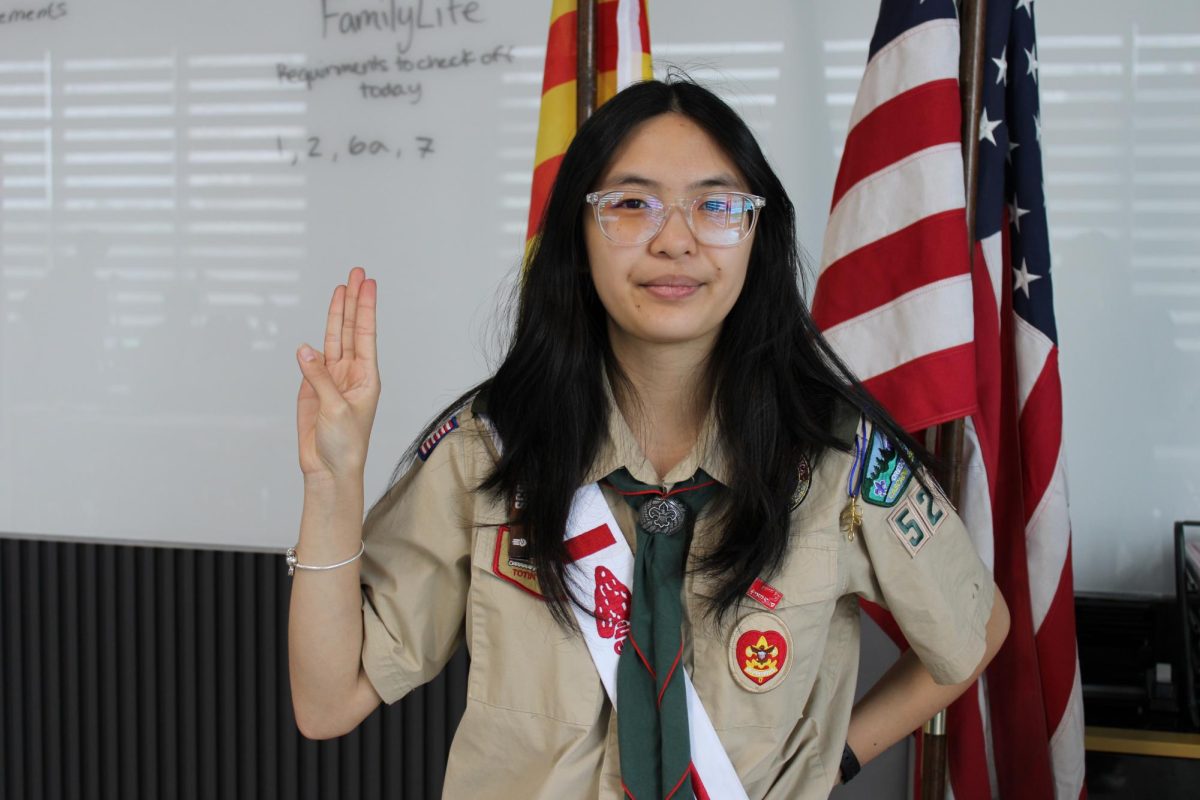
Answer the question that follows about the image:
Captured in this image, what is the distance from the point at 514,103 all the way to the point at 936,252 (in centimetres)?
106

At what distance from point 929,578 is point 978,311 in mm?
808

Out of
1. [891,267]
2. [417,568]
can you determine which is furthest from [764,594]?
[891,267]

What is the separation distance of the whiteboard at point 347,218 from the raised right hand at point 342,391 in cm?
112

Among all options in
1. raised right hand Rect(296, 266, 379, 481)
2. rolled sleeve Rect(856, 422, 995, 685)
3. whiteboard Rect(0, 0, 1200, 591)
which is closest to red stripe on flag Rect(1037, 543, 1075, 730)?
whiteboard Rect(0, 0, 1200, 591)

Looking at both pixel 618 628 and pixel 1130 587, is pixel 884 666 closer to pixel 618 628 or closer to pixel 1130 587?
pixel 1130 587

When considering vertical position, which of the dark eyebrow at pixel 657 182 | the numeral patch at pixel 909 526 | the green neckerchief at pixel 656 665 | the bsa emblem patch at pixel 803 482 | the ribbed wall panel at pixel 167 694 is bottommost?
the ribbed wall panel at pixel 167 694

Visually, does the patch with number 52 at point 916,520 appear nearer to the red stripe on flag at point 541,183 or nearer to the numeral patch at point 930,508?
the numeral patch at point 930,508

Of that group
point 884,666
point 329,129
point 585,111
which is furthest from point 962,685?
point 329,129

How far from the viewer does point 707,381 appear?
50.9 inches

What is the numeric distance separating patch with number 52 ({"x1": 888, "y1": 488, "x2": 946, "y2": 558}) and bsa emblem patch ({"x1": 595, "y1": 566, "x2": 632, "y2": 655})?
1.01 feet

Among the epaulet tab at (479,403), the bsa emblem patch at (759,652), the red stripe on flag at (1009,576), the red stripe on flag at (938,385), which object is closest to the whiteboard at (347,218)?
the red stripe on flag at (1009,576)

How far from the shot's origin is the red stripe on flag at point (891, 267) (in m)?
1.83

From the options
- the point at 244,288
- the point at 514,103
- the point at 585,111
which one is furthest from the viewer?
the point at 244,288

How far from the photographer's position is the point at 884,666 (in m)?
2.30
